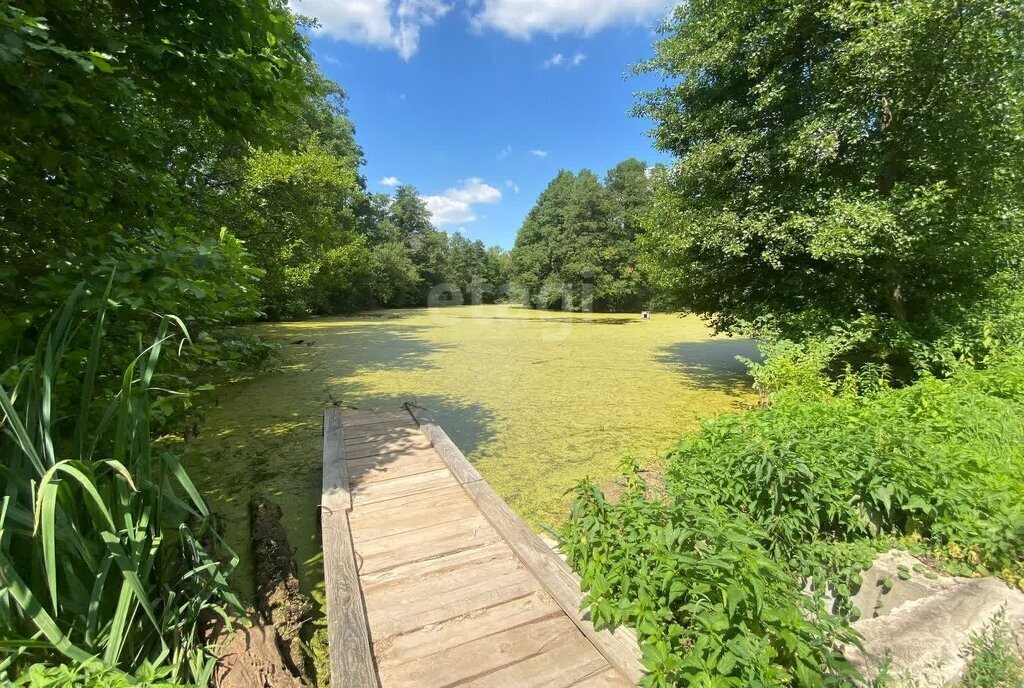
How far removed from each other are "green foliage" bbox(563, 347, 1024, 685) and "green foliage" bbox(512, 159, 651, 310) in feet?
60.5

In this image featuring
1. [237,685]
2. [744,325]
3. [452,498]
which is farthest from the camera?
[744,325]

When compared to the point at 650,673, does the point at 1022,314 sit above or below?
above

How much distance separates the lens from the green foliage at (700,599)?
109 centimetres

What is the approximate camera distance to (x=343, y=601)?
57.5 inches

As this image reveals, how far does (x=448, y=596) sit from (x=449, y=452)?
47.1 inches

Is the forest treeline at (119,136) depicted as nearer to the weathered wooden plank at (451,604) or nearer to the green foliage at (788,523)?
the weathered wooden plank at (451,604)

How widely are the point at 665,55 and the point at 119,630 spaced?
6.95 meters

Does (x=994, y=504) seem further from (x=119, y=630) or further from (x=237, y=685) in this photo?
(x=119, y=630)

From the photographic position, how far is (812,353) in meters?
4.10

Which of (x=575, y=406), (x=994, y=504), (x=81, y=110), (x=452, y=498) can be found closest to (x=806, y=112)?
(x=575, y=406)

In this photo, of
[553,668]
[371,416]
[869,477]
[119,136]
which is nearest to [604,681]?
[553,668]

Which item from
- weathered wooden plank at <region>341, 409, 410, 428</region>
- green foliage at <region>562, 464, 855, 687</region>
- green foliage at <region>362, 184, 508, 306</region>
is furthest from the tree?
green foliage at <region>362, 184, 508, 306</region>

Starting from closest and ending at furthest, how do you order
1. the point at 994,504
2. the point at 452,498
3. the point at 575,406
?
1. the point at 994,504
2. the point at 452,498
3. the point at 575,406

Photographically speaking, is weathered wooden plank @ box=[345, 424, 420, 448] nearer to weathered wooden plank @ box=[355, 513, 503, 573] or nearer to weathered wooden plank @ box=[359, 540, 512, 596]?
weathered wooden plank @ box=[355, 513, 503, 573]
